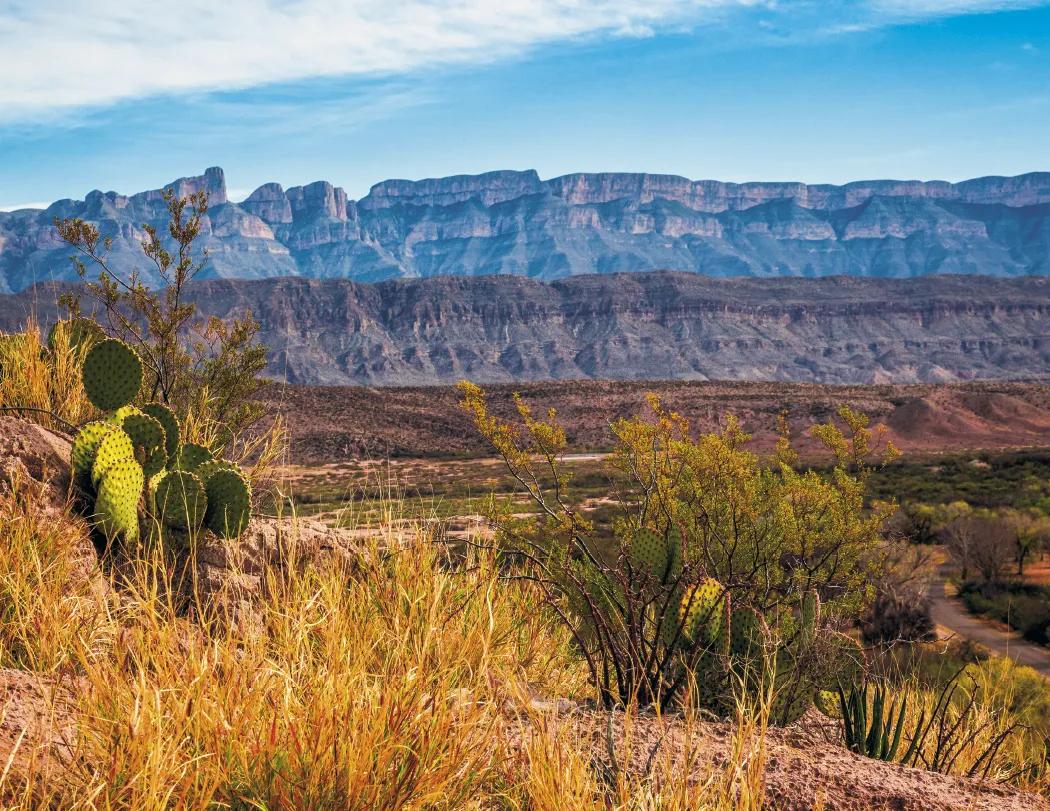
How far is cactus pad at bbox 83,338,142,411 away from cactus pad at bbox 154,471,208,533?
3.71 ft

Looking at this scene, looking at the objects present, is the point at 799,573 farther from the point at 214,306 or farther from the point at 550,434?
the point at 214,306

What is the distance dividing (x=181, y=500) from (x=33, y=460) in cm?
91

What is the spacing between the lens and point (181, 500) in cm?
527

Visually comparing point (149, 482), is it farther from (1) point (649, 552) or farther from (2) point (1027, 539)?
(2) point (1027, 539)

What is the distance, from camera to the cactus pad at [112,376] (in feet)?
20.2

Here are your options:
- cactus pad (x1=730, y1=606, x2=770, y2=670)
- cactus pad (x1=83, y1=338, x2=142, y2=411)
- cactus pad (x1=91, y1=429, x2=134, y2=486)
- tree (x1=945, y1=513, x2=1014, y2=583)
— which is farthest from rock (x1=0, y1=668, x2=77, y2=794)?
tree (x1=945, y1=513, x2=1014, y2=583)

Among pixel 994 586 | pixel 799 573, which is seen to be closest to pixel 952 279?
pixel 994 586

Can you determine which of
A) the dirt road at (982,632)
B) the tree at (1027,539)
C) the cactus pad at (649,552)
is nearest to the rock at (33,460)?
the cactus pad at (649,552)

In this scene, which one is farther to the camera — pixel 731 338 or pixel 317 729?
pixel 731 338

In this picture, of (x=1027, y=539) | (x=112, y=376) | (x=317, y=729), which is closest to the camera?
(x=317, y=729)

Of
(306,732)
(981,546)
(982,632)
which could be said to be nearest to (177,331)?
(306,732)

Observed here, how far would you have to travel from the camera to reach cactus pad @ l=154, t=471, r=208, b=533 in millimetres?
5203

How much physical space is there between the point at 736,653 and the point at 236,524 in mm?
2995

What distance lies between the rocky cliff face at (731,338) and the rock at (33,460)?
174257 mm
